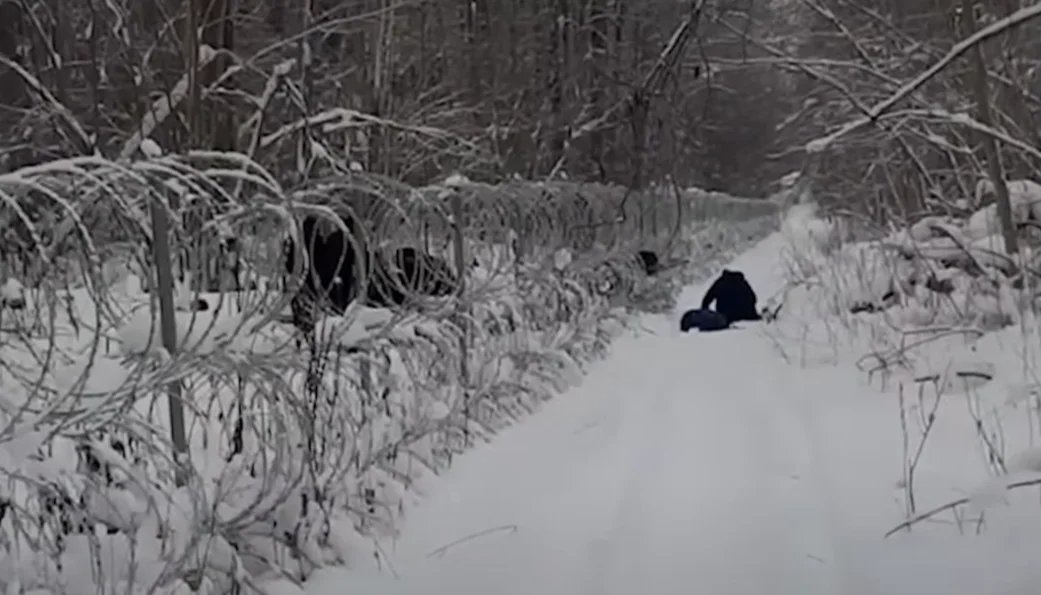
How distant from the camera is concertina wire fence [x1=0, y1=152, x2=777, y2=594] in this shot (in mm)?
3379

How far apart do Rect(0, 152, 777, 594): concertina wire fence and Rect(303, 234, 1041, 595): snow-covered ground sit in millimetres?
281

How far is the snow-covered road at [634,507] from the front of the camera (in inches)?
179

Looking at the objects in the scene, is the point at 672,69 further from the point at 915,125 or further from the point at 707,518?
the point at 915,125

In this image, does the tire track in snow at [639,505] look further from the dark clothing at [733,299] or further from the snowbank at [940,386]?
the dark clothing at [733,299]

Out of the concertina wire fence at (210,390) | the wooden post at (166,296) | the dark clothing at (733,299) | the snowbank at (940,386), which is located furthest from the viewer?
the dark clothing at (733,299)

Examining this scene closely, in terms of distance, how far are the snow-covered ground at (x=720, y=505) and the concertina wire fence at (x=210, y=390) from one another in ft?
0.92

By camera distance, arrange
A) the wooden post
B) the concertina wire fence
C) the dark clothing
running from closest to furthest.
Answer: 1. the concertina wire fence
2. the wooden post
3. the dark clothing

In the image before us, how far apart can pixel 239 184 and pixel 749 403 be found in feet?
15.3

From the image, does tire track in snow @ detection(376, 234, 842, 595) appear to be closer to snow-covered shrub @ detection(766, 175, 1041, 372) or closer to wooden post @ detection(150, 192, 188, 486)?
wooden post @ detection(150, 192, 188, 486)

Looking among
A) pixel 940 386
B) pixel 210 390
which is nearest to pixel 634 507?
pixel 210 390

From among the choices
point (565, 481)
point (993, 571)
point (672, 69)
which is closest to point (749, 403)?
point (565, 481)

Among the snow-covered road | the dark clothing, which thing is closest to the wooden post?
the snow-covered road

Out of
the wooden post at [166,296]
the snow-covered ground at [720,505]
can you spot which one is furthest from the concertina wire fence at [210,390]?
the snow-covered ground at [720,505]

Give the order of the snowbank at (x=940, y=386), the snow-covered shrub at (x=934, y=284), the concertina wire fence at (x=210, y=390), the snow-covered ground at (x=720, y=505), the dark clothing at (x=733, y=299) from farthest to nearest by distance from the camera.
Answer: the dark clothing at (x=733, y=299) < the snow-covered shrub at (x=934, y=284) < the snowbank at (x=940, y=386) < the snow-covered ground at (x=720, y=505) < the concertina wire fence at (x=210, y=390)
